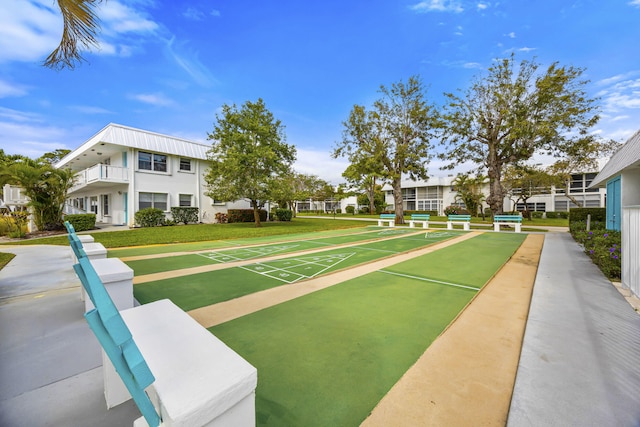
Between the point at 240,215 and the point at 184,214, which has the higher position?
the point at 184,214

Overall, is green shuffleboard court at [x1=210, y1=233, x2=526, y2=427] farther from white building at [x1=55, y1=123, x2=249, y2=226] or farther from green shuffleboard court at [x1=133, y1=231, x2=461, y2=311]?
white building at [x1=55, y1=123, x2=249, y2=226]

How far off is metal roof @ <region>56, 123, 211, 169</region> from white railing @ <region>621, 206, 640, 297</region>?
Result: 76.0 feet

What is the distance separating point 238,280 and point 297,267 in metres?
1.66

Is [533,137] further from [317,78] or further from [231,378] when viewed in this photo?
[231,378]

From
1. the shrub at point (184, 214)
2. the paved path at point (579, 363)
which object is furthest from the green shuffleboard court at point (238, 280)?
the shrub at point (184, 214)

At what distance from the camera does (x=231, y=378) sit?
1.06m

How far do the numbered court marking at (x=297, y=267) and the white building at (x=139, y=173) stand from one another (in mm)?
16348

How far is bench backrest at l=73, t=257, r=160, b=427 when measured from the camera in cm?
86

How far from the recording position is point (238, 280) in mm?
5484

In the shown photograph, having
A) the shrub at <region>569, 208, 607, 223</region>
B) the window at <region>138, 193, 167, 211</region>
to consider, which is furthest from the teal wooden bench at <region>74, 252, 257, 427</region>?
the shrub at <region>569, 208, 607, 223</region>

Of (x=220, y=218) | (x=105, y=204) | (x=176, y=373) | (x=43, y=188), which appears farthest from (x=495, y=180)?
(x=105, y=204)

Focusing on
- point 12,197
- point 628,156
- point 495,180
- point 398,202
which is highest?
point 495,180

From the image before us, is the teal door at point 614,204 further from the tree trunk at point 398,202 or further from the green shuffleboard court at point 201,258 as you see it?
the tree trunk at point 398,202

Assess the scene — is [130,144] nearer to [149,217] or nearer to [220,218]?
[149,217]
